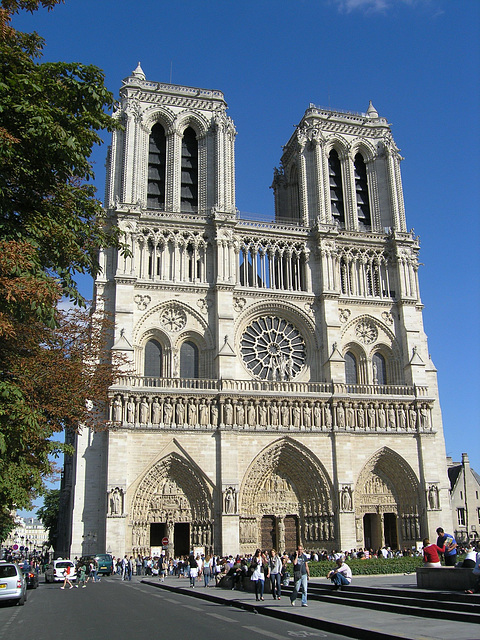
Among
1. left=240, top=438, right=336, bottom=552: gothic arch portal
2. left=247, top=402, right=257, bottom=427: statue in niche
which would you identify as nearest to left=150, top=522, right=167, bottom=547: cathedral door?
left=240, top=438, right=336, bottom=552: gothic arch portal

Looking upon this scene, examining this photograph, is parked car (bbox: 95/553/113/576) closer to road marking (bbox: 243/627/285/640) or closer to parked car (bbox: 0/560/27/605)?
parked car (bbox: 0/560/27/605)

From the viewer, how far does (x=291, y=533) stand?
33.3m

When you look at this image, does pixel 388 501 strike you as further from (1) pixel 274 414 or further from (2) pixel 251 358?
(2) pixel 251 358

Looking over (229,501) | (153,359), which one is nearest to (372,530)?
(229,501)

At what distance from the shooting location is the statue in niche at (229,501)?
30.9 meters

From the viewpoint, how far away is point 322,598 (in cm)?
1631

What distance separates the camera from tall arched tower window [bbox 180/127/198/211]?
3778 centimetres

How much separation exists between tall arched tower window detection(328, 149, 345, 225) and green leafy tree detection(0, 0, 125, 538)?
27.5 m

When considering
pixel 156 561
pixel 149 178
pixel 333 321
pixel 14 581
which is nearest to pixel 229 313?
pixel 333 321

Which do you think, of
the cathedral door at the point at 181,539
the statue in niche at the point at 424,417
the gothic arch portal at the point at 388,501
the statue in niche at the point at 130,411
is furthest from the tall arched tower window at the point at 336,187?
the cathedral door at the point at 181,539

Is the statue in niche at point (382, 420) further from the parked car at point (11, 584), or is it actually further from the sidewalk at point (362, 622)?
the parked car at point (11, 584)

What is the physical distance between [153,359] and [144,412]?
3.60 meters

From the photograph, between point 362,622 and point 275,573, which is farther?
point 275,573

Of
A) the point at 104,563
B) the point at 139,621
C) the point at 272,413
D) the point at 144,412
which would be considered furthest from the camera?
the point at 272,413
